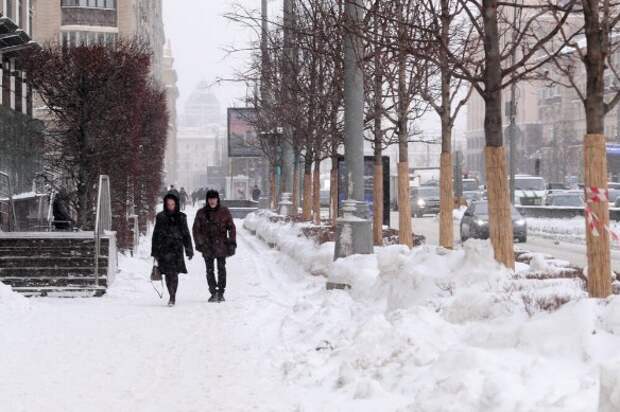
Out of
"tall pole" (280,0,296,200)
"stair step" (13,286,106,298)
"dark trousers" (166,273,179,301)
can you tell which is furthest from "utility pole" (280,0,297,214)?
"dark trousers" (166,273,179,301)

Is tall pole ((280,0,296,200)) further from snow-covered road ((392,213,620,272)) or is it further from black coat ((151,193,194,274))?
black coat ((151,193,194,274))

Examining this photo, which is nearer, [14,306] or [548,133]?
[14,306]

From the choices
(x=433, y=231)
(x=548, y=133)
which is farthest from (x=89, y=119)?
(x=548, y=133)

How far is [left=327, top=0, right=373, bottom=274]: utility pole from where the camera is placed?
14.6 meters

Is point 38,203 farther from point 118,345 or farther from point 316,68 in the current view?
point 118,345

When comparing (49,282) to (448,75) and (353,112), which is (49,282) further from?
(448,75)

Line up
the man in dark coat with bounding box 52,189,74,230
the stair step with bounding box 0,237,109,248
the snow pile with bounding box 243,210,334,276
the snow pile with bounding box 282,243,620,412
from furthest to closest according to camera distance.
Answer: the man in dark coat with bounding box 52,189,74,230 < the snow pile with bounding box 243,210,334,276 < the stair step with bounding box 0,237,109,248 < the snow pile with bounding box 282,243,620,412

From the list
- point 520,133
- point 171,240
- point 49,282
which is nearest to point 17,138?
point 49,282

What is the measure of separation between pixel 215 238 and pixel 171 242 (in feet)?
2.11

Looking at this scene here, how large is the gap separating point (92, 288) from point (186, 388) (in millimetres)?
7761

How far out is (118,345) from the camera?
997 cm

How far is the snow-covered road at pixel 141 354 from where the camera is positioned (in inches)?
290

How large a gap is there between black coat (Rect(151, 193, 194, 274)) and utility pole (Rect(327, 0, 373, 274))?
7.24ft

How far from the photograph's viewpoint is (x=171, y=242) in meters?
14.3
